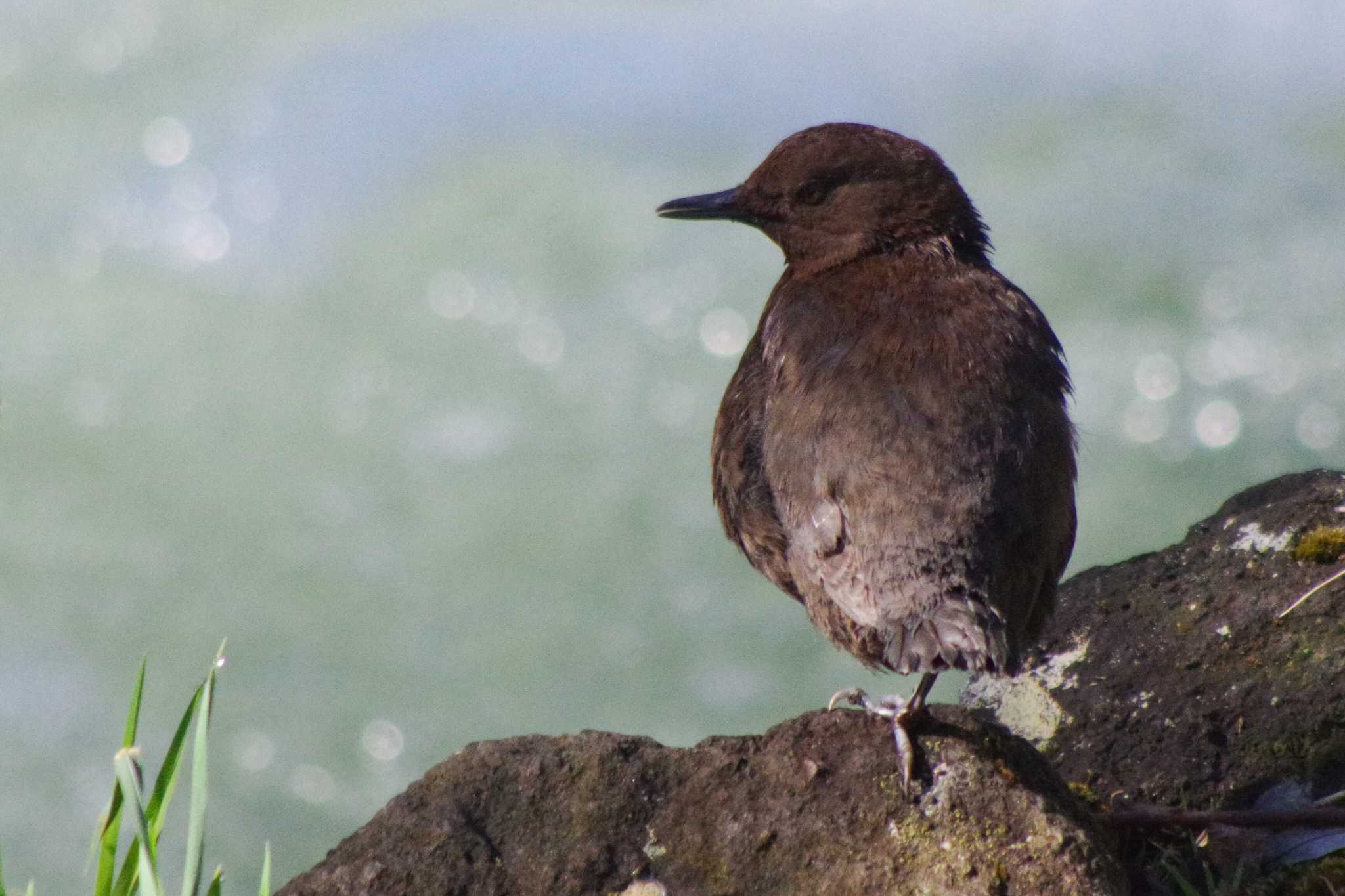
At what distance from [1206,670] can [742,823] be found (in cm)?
137

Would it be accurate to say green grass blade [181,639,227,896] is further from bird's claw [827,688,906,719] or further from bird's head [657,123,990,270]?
bird's head [657,123,990,270]

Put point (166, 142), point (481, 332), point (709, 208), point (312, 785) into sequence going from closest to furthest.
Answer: point (709, 208) → point (312, 785) → point (481, 332) → point (166, 142)

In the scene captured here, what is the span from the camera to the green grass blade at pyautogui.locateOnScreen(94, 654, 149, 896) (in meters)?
2.90

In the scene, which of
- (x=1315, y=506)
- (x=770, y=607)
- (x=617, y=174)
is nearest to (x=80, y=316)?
(x=617, y=174)

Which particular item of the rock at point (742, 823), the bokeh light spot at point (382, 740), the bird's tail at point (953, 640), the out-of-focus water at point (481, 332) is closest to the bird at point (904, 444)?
the bird's tail at point (953, 640)

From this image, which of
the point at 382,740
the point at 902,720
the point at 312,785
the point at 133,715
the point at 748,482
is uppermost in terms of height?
the point at 382,740

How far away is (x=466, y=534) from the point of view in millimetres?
8758

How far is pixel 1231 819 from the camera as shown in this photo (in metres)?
3.23

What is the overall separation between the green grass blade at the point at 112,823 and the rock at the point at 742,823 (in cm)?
35

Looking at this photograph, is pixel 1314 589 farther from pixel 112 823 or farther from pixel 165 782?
pixel 112 823

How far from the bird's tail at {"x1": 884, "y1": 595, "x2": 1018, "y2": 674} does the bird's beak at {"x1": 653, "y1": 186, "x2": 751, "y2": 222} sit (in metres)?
1.69

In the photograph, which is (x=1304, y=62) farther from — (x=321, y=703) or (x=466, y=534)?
(x=321, y=703)

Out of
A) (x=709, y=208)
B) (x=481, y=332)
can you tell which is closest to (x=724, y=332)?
(x=481, y=332)

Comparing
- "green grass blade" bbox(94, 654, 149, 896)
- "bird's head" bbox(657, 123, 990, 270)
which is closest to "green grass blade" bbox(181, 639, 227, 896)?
"green grass blade" bbox(94, 654, 149, 896)
